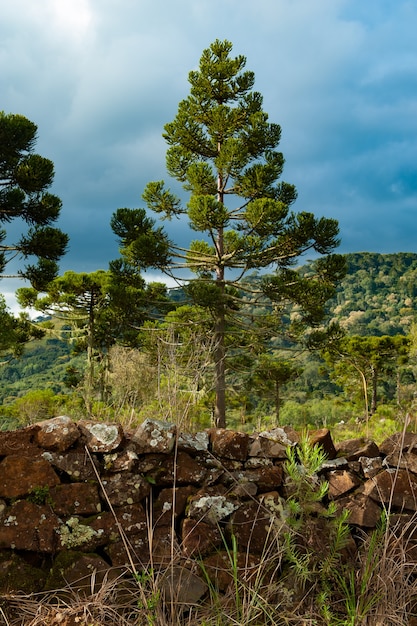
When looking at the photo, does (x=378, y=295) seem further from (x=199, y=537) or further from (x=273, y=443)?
(x=199, y=537)

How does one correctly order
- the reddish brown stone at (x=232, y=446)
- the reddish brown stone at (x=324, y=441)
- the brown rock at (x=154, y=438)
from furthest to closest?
the reddish brown stone at (x=324, y=441) → the reddish brown stone at (x=232, y=446) → the brown rock at (x=154, y=438)

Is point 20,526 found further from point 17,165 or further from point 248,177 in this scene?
point 17,165

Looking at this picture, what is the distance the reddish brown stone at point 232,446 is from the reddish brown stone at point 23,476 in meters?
0.92

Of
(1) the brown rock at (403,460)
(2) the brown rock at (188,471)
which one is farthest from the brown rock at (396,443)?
(2) the brown rock at (188,471)

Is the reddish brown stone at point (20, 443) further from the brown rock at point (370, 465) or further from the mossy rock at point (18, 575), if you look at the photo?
the brown rock at point (370, 465)

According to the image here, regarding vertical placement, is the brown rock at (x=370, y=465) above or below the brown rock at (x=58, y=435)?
below

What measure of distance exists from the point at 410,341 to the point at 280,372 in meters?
10.7

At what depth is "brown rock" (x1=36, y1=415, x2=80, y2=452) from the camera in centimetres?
293

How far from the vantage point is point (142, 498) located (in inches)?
115

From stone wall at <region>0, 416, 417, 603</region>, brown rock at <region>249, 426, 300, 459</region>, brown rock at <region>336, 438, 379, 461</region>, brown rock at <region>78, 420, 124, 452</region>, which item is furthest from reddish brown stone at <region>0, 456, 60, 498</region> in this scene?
brown rock at <region>336, 438, 379, 461</region>

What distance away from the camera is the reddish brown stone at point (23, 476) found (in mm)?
2787

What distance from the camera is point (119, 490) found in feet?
9.45

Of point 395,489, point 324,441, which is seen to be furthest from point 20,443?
point 395,489

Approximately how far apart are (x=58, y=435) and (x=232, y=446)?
1001 millimetres
